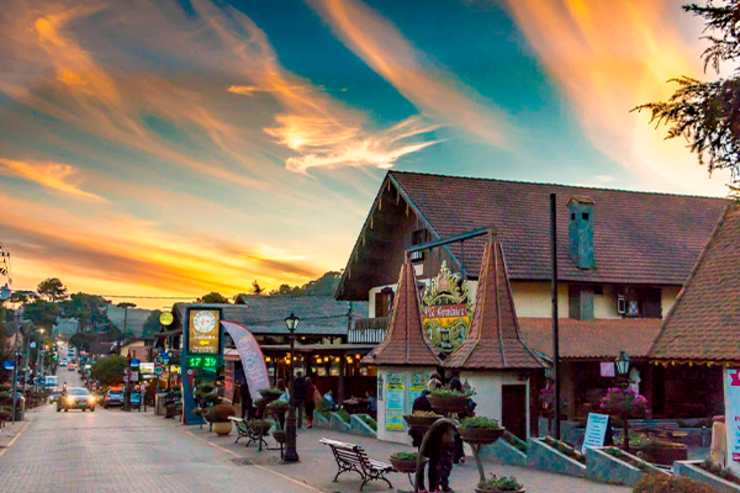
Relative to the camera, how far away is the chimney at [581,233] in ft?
87.8

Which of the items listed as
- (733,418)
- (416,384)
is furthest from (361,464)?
(416,384)

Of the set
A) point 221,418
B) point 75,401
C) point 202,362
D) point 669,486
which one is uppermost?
point 202,362

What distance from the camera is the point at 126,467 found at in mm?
16797

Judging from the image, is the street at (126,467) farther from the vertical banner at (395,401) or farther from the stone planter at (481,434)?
the vertical banner at (395,401)

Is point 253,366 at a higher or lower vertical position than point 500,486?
higher

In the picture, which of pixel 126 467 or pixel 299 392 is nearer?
pixel 126 467

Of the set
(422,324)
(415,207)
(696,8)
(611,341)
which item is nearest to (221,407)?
(422,324)

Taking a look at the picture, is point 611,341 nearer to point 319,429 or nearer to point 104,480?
point 319,429

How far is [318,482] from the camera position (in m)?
14.7

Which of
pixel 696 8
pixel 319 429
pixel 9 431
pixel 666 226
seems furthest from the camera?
pixel 666 226

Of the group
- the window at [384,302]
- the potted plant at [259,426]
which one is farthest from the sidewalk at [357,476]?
the window at [384,302]

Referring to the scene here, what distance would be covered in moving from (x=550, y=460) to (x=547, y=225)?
14.6 metres

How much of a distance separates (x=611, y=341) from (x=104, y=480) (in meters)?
16.9

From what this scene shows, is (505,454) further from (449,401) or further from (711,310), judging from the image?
(449,401)
